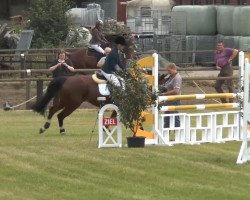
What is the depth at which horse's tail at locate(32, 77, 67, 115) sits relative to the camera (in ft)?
73.8

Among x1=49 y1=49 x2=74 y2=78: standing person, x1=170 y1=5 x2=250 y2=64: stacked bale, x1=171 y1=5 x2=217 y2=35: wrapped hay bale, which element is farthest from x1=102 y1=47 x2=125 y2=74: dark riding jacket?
x1=171 y1=5 x2=217 y2=35: wrapped hay bale

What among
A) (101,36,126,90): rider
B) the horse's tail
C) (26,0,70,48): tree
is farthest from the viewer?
(26,0,70,48): tree

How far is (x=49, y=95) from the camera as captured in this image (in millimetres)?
22562

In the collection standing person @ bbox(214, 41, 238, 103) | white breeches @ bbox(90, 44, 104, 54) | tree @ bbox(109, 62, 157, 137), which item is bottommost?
standing person @ bbox(214, 41, 238, 103)

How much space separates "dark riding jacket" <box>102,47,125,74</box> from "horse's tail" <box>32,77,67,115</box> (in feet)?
6.47

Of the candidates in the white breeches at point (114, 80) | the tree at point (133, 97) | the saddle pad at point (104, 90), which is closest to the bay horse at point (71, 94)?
the saddle pad at point (104, 90)

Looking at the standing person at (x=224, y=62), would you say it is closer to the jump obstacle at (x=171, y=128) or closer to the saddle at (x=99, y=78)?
the saddle at (x=99, y=78)

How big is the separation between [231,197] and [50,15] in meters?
32.3

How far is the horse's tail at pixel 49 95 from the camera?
22.5 metres

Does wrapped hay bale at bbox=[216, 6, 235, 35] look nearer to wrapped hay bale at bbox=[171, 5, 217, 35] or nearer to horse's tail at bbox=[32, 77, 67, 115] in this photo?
wrapped hay bale at bbox=[171, 5, 217, 35]

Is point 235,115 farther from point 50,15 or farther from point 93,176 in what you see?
point 50,15

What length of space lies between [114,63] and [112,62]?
8 centimetres

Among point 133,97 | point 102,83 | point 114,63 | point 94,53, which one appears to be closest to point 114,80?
point 114,63

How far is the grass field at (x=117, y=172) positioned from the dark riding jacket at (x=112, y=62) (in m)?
1.40
